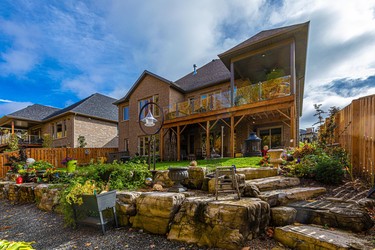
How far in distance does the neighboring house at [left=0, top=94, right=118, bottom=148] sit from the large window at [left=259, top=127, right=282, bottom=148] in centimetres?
1714

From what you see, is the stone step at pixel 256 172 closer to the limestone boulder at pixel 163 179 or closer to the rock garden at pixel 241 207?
the rock garden at pixel 241 207

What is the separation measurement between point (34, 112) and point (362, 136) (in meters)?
29.8

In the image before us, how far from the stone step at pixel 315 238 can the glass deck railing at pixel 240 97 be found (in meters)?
7.39

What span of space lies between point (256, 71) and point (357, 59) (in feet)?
18.4

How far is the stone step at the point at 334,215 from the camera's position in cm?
275

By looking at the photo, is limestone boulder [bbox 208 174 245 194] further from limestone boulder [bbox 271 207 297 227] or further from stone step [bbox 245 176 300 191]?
limestone boulder [bbox 271 207 297 227]

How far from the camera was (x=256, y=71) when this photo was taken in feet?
41.3

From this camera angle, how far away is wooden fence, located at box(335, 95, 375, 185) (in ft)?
13.8

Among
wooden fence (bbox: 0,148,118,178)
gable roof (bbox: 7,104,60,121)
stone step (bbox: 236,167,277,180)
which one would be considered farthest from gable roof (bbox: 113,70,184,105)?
gable roof (bbox: 7,104,60,121)

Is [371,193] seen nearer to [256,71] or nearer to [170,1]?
[170,1]

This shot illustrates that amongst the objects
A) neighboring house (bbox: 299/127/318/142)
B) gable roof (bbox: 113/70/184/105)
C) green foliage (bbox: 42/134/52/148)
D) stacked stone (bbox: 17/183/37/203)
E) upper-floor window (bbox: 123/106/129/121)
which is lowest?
stacked stone (bbox: 17/183/37/203)

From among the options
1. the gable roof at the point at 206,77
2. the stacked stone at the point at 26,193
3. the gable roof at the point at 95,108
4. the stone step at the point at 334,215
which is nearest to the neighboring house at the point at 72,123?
the gable roof at the point at 95,108

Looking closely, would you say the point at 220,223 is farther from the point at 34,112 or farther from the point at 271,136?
the point at 34,112

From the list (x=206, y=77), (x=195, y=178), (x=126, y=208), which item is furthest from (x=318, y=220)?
(x=206, y=77)
